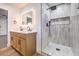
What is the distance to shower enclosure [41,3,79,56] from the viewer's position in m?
1.38

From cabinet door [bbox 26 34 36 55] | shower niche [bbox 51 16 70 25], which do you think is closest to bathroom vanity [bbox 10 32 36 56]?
cabinet door [bbox 26 34 36 55]

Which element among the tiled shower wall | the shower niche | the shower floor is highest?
the shower niche

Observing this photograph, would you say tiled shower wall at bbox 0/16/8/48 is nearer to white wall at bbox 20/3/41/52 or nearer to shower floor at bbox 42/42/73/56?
white wall at bbox 20/3/41/52

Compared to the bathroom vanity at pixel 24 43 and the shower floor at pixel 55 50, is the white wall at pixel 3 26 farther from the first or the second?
the shower floor at pixel 55 50

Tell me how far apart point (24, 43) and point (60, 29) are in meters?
0.64

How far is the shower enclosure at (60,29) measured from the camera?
4.51ft

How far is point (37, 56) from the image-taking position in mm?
1487

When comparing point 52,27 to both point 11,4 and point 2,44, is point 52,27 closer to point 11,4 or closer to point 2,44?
point 11,4

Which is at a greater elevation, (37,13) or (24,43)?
(37,13)

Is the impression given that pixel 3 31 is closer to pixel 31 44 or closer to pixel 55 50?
pixel 31 44

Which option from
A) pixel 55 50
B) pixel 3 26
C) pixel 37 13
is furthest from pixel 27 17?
pixel 55 50

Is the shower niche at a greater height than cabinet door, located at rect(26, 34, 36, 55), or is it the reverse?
the shower niche

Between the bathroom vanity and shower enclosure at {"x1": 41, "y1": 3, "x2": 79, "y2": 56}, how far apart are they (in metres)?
0.17

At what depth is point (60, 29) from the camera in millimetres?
1427
